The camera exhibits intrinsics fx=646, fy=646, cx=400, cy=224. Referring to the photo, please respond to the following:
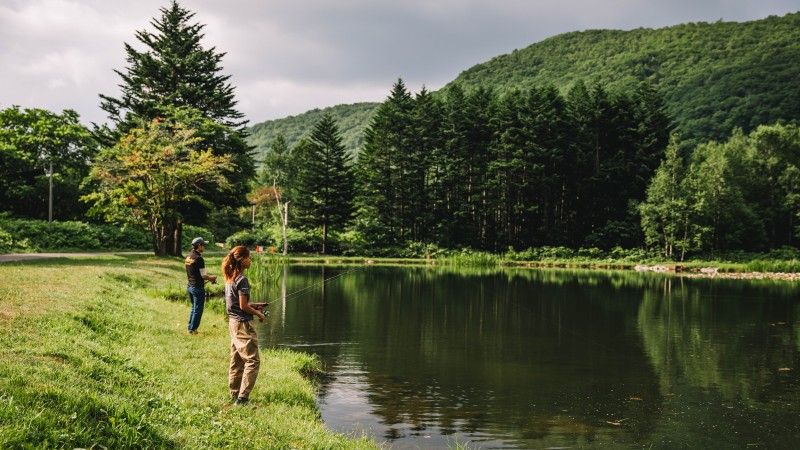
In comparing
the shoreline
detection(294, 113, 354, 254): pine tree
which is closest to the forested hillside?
detection(294, 113, 354, 254): pine tree

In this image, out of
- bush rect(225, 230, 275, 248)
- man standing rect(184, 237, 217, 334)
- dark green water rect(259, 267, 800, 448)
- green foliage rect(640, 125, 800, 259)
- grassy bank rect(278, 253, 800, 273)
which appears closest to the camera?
dark green water rect(259, 267, 800, 448)

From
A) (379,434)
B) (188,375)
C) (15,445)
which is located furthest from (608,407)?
(15,445)

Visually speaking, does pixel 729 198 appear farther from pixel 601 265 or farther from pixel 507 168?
pixel 507 168

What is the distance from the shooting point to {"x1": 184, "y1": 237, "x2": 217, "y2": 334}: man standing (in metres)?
13.8

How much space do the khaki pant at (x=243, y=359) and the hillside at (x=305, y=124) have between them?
14384 centimetres

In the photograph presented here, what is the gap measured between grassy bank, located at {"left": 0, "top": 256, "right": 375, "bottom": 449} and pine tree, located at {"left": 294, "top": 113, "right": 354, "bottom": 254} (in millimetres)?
49512

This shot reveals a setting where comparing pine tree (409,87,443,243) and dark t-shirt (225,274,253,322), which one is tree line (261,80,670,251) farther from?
dark t-shirt (225,274,253,322)

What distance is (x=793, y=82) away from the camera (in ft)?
348

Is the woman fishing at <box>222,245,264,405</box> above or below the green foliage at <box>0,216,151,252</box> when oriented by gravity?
below

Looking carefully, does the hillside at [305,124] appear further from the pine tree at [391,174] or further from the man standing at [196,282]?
the man standing at [196,282]

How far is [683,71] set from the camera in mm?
124312

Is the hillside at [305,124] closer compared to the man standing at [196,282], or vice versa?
the man standing at [196,282]

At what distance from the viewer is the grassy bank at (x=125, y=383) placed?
5.66 m

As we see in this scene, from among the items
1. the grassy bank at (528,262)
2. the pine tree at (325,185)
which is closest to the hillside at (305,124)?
the pine tree at (325,185)
